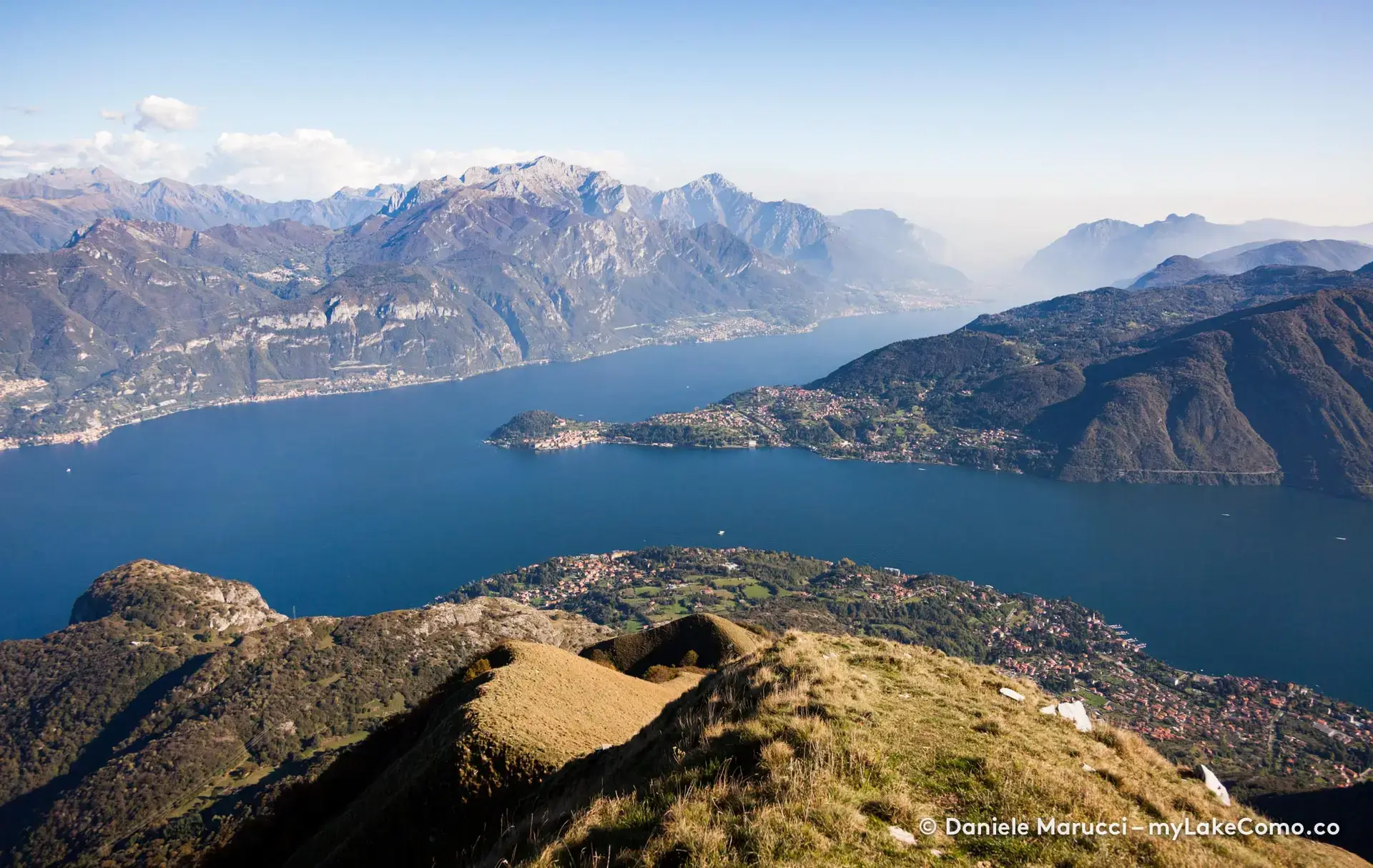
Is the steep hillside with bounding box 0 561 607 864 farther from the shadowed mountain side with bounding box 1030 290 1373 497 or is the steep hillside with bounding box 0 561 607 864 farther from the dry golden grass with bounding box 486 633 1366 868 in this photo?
the shadowed mountain side with bounding box 1030 290 1373 497

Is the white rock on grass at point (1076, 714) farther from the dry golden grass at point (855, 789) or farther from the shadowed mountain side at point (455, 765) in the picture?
the shadowed mountain side at point (455, 765)

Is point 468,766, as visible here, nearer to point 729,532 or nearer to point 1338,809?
point 1338,809

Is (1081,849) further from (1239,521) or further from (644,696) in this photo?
(1239,521)

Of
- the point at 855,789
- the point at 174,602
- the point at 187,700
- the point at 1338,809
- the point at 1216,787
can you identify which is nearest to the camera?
the point at 855,789

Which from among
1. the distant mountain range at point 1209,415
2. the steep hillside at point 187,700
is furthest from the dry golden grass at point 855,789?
the distant mountain range at point 1209,415

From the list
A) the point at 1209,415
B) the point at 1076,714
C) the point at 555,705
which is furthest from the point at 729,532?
the point at 1076,714

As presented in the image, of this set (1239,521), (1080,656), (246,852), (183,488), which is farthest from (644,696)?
(183,488)
